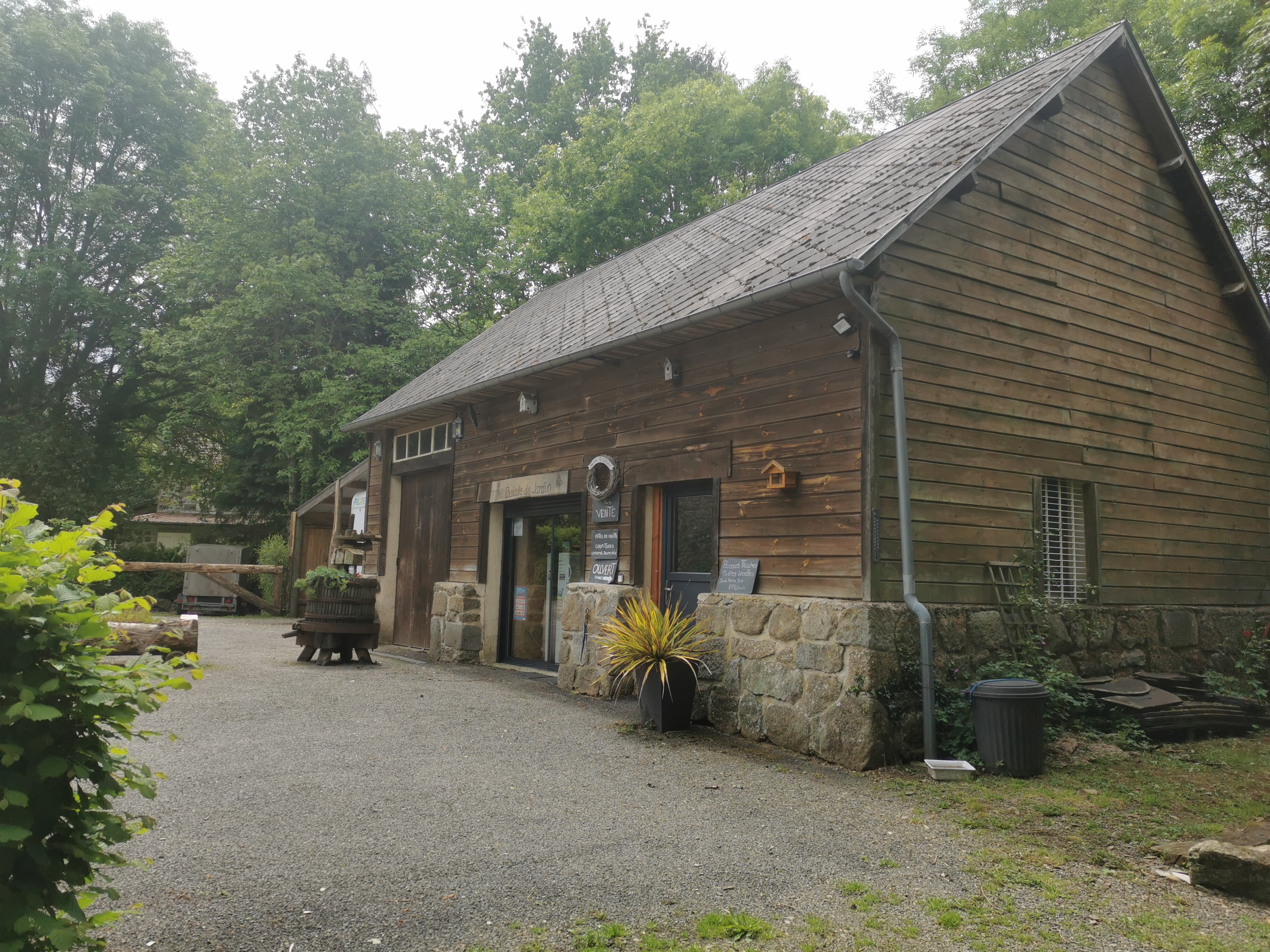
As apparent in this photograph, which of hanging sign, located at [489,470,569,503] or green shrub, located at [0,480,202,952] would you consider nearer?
green shrub, located at [0,480,202,952]

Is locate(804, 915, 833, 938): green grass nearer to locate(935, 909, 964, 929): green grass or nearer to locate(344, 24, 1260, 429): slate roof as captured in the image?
locate(935, 909, 964, 929): green grass

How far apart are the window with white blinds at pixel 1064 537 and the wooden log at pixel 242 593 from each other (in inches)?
670

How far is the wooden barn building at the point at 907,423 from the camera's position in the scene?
6.96 meters

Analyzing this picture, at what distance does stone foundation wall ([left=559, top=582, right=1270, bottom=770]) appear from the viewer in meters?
6.41

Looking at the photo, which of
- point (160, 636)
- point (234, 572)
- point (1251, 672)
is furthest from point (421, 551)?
point (1251, 672)

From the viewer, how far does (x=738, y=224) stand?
1062 centimetres

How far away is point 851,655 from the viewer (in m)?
6.48

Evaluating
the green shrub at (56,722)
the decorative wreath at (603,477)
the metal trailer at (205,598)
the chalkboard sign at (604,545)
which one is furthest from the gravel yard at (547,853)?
the metal trailer at (205,598)

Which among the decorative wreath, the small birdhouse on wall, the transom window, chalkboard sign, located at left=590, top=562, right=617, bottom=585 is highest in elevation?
the transom window

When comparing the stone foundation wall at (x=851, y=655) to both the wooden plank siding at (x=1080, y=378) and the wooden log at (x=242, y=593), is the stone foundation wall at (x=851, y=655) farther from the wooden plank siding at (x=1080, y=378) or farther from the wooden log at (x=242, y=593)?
the wooden log at (x=242, y=593)

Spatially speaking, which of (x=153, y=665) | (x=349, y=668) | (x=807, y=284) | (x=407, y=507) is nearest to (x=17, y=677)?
(x=153, y=665)

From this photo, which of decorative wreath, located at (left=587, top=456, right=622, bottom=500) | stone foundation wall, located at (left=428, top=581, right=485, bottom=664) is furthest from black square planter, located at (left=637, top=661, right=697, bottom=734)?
stone foundation wall, located at (left=428, top=581, right=485, bottom=664)

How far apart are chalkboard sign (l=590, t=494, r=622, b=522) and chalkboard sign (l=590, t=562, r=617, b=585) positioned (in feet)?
1.57

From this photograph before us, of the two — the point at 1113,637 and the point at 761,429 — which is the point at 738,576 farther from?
the point at 1113,637
